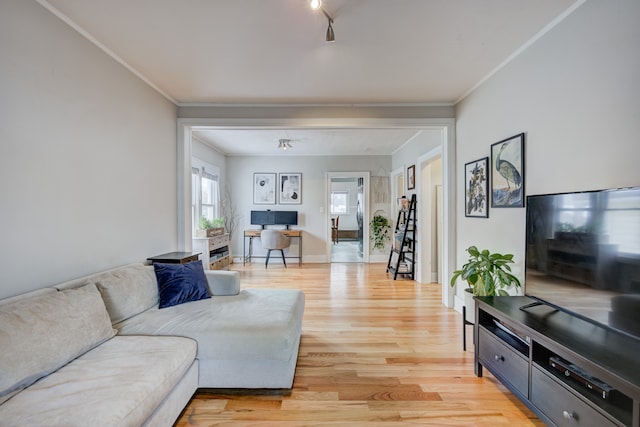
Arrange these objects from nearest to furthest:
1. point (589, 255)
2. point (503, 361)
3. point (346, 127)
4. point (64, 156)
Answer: point (589, 255) < point (503, 361) < point (64, 156) < point (346, 127)

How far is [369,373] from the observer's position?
209 centimetres

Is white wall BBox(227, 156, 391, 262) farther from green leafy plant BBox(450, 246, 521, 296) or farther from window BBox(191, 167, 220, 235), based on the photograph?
green leafy plant BBox(450, 246, 521, 296)

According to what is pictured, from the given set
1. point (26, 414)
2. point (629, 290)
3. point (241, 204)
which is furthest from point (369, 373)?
point (241, 204)

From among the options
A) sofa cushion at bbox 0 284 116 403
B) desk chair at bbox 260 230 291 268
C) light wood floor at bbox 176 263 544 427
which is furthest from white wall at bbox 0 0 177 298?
desk chair at bbox 260 230 291 268

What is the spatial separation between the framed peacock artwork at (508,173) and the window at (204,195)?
4.19 m

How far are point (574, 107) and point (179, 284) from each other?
10.3 ft

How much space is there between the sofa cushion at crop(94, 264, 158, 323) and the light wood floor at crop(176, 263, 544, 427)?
2.54 ft

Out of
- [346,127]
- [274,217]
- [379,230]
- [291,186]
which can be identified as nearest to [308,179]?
[291,186]

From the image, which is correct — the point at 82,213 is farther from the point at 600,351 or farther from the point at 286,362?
the point at 600,351

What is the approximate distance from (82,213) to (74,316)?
90 cm

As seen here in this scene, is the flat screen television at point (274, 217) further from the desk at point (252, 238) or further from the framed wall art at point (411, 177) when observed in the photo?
the framed wall art at point (411, 177)

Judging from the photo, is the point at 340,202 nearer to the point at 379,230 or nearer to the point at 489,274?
the point at 379,230

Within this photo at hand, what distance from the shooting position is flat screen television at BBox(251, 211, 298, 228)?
6367mm

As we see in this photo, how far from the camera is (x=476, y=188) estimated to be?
9.79ft
